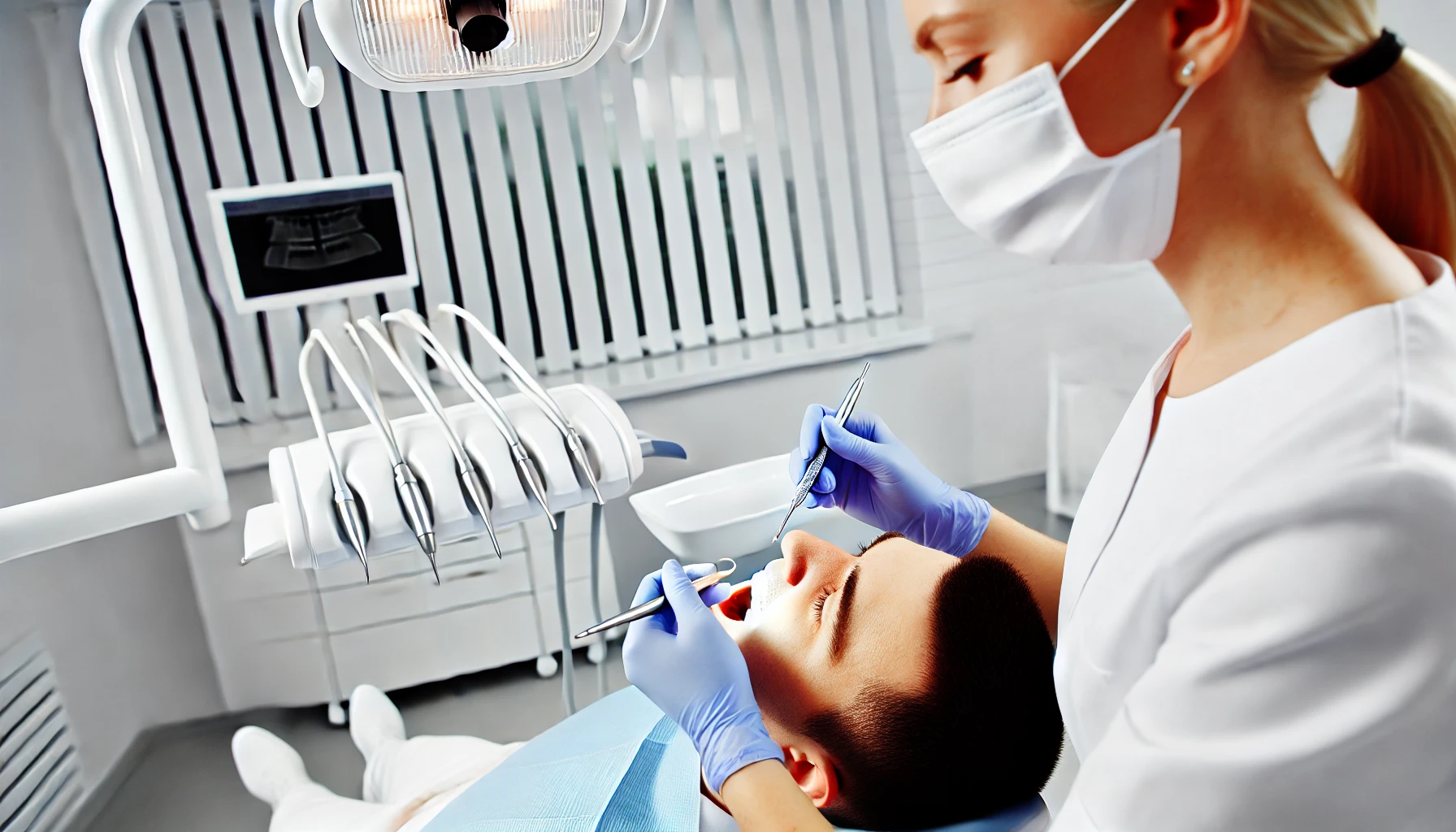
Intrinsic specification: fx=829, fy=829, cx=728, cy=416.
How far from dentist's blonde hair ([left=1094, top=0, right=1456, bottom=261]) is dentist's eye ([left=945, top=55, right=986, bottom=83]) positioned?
10cm

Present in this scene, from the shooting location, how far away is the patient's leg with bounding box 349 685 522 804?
136 centimetres

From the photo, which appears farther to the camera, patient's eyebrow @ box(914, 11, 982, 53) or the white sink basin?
the white sink basin

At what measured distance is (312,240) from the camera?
162cm

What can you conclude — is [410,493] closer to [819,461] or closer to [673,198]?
[819,461]

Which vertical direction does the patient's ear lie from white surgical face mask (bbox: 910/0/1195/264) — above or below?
below

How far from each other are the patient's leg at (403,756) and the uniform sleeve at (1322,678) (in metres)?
1.09

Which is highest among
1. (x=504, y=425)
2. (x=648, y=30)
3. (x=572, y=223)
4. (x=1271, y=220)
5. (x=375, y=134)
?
(x=375, y=134)

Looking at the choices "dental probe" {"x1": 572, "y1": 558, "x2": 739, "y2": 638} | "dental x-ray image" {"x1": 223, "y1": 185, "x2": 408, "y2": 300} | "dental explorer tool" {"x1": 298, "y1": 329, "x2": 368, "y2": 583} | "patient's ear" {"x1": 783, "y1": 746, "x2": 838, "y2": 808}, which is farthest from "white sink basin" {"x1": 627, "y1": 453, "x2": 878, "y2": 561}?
"dental x-ray image" {"x1": 223, "y1": 185, "x2": 408, "y2": 300}

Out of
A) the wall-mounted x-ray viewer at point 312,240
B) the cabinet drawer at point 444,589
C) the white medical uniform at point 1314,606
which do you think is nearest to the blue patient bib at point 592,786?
the white medical uniform at point 1314,606

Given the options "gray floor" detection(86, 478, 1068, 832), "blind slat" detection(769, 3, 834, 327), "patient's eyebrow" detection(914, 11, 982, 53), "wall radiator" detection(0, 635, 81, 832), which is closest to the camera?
"patient's eyebrow" detection(914, 11, 982, 53)

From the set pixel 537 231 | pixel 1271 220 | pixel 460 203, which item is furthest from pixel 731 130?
pixel 1271 220

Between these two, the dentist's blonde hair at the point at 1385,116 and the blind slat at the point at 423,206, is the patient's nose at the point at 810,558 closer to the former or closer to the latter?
the dentist's blonde hair at the point at 1385,116

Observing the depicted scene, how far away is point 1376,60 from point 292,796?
5.98ft

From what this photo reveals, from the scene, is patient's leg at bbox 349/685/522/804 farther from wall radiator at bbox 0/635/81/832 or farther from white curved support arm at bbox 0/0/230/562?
white curved support arm at bbox 0/0/230/562
